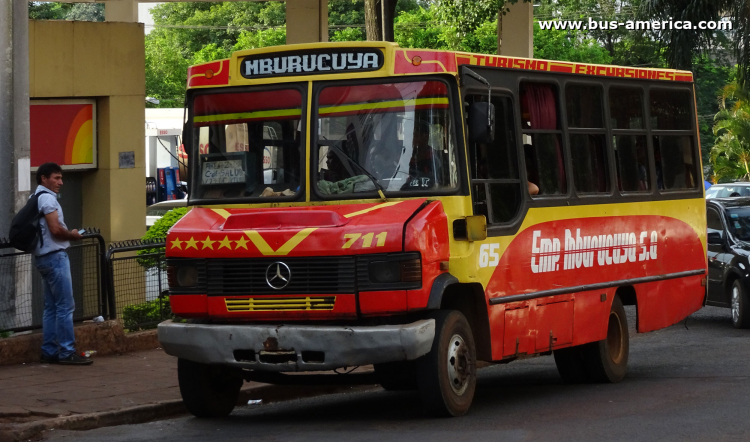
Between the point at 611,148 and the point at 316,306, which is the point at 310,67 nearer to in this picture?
the point at 316,306

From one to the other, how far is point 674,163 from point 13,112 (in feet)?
21.6

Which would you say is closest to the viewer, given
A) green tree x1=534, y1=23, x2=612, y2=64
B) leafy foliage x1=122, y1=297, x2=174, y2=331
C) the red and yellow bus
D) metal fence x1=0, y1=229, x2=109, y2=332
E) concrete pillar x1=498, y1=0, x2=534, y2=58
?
the red and yellow bus

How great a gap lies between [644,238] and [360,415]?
12.2ft

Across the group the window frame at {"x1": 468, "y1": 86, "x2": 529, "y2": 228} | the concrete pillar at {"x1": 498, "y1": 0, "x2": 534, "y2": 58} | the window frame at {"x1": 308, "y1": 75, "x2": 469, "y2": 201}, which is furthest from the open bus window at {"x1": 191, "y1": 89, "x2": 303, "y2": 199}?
the concrete pillar at {"x1": 498, "y1": 0, "x2": 534, "y2": 58}

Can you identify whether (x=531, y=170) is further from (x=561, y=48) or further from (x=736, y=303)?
(x=561, y=48)

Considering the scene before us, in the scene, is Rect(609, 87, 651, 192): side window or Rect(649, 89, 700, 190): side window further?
Rect(649, 89, 700, 190): side window

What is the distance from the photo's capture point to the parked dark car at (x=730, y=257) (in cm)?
1551

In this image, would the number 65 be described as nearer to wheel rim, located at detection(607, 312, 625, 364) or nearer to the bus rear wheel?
the bus rear wheel

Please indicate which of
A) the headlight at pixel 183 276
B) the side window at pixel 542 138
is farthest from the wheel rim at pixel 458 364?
the headlight at pixel 183 276

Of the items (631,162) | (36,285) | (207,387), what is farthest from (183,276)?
(631,162)

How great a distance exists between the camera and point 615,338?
439 inches

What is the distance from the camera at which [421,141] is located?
8.36 m

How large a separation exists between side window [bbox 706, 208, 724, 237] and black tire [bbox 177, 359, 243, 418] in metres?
9.33

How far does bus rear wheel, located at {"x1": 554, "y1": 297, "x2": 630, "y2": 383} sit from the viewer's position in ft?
35.3
